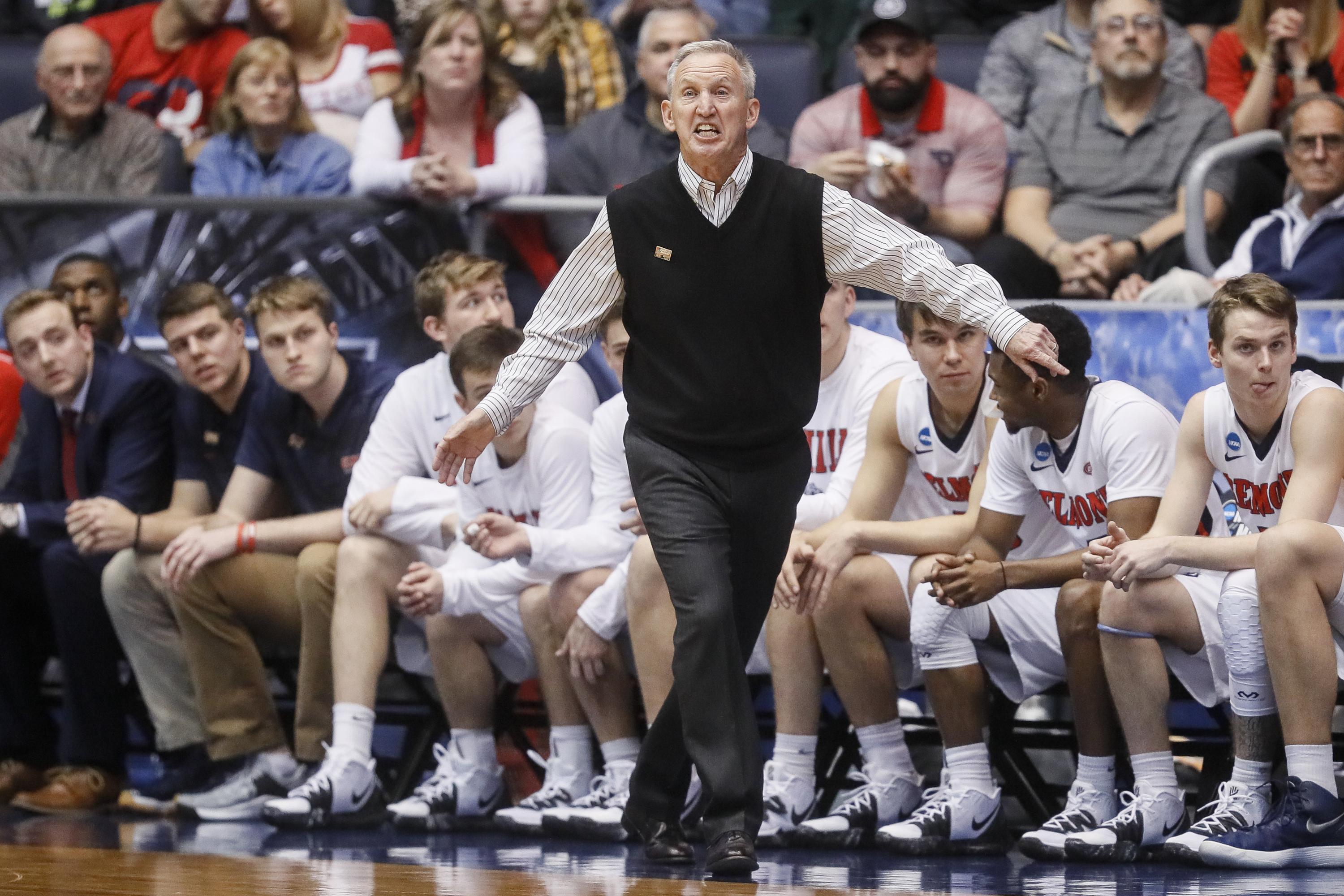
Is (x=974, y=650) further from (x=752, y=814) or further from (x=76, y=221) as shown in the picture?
(x=76, y=221)

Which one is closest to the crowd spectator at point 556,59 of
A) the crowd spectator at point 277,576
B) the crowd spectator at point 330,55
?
the crowd spectator at point 330,55

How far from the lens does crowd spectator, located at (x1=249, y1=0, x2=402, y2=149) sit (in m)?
7.28

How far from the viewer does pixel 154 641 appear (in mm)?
5754

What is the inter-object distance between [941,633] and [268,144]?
342 centimetres

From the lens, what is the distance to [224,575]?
5633 mm

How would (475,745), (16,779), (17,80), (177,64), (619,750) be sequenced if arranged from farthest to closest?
(17,80) < (177,64) < (16,779) < (475,745) < (619,750)

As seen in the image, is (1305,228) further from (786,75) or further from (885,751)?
(786,75)

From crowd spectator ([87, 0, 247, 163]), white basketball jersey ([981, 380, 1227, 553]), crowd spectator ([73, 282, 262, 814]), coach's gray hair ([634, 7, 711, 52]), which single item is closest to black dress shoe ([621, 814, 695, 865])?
white basketball jersey ([981, 380, 1227, 553])

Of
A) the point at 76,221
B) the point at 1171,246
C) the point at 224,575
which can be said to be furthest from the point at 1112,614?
the point at 76,221

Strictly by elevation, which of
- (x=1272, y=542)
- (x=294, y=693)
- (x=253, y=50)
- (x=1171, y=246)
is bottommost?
(x=294, y=693)

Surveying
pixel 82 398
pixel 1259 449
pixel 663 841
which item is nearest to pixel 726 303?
pixel 663 841

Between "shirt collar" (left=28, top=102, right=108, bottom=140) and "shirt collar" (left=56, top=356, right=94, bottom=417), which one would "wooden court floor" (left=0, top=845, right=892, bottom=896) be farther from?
"shirt collar" (left=28, top=102, right=108, bottom=140)

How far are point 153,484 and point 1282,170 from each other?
3.86 meters

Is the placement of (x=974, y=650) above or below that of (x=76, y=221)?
below
